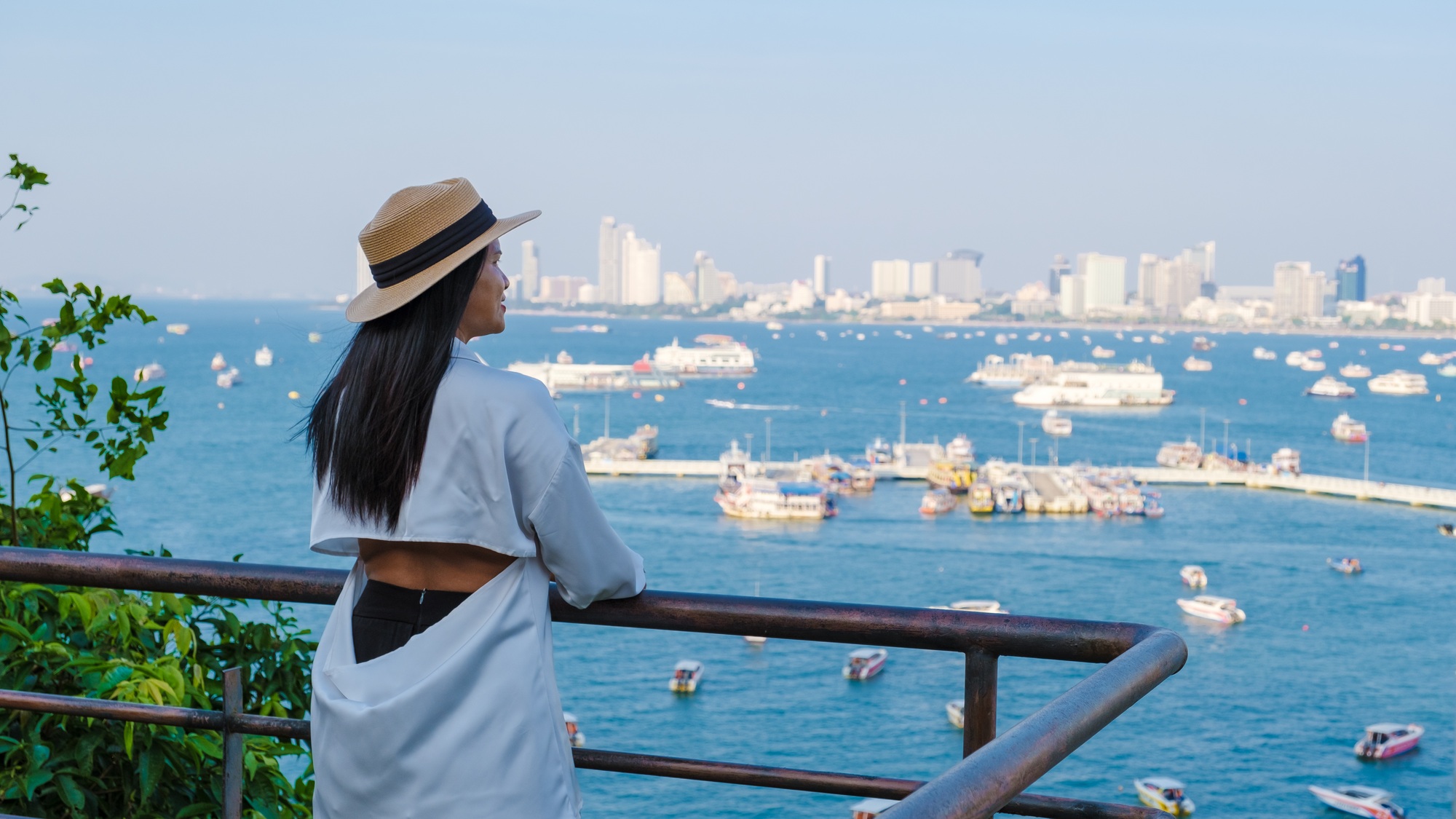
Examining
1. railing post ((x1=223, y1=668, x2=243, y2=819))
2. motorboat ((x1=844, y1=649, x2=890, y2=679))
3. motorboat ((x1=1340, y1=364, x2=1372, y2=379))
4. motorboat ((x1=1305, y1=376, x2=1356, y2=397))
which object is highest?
railing post ((x1=223, y1=668, x2=243, y2=819))

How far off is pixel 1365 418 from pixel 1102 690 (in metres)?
63.2

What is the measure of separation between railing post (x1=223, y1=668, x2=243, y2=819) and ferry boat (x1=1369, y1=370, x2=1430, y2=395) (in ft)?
250

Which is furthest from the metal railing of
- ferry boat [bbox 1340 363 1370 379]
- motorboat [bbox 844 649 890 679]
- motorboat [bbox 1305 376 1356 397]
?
ferry boat [bbox 1340 363 1370 379]

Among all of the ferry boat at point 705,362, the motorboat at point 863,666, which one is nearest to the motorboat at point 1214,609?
the motorboat at point 863,666

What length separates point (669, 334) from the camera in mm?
111188

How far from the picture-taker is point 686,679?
21344 mm

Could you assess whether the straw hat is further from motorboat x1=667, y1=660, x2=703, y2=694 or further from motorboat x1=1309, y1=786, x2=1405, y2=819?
motorboat x1=667, y1=660, x2=703, y2=694

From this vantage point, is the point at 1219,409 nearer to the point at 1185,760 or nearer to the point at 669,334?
the point at 1185,760

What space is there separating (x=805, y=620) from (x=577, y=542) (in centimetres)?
18

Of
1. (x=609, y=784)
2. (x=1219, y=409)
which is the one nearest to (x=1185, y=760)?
(x=609, y=784)

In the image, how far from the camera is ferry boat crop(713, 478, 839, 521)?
34781 millimetres

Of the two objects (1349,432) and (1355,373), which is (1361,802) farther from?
(1355,373)

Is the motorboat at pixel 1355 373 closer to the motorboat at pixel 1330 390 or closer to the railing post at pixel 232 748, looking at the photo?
the motorboat at pixel 1330 390

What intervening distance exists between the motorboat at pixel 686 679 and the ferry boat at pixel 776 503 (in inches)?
505
